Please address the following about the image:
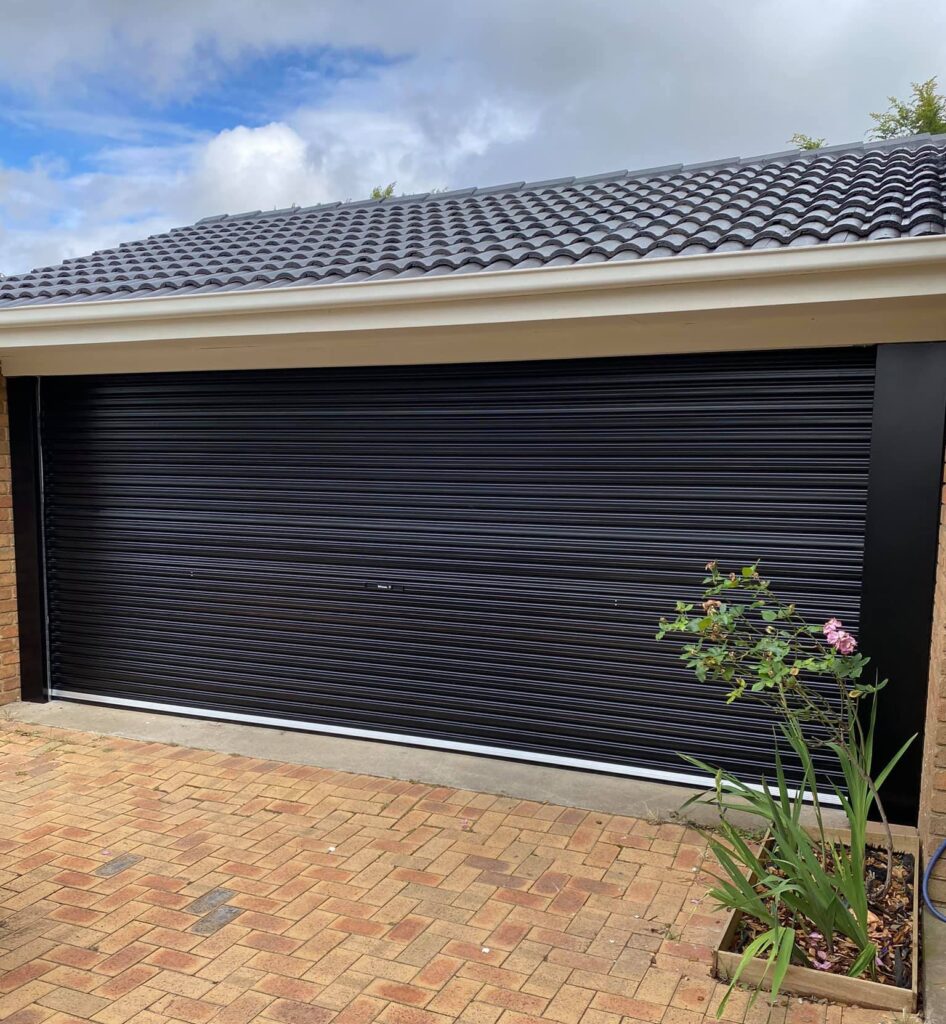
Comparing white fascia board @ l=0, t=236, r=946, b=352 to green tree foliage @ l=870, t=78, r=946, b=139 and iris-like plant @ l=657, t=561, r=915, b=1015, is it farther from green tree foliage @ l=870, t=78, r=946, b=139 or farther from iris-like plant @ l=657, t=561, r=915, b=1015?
green tree foliage @ l=870, t=78, r=946, b=139

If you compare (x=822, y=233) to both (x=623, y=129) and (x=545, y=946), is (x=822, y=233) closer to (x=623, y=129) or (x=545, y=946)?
(x=545, y=946)

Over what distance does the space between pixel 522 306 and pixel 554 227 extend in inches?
58.7

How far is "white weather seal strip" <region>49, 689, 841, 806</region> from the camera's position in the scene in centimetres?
503

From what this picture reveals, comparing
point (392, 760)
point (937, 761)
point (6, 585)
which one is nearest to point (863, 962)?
point (937, 761)

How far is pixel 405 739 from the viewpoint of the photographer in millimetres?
5688

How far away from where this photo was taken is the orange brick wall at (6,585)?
250 inches

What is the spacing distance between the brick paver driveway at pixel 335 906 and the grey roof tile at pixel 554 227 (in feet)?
9.48

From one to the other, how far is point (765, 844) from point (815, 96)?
29.1m

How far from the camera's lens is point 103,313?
520 centimetres

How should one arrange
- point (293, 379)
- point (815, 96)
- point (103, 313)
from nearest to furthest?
point (103, 313) → point (293, 379) → point (815, 96)

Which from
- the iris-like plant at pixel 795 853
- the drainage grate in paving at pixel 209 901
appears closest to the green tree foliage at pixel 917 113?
the iris-like plant at pixel 795 853

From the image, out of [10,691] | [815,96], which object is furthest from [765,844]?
[815,96]

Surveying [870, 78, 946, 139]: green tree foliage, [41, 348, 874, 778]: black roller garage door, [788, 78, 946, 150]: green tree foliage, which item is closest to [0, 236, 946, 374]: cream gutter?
[41, 348, 874, 778]: black roller garage door

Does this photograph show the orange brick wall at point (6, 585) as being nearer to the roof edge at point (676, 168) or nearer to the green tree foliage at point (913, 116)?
the roof edge at point (676, 168)
